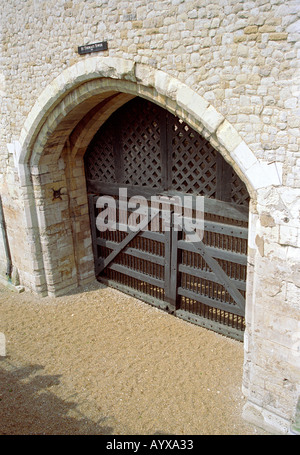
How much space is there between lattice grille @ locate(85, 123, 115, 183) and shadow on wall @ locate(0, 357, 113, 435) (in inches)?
141

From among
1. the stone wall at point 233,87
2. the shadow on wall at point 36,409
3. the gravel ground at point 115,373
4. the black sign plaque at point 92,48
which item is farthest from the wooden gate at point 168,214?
the shadow on wall at point 36,409

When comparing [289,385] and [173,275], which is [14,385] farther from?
[289,385]

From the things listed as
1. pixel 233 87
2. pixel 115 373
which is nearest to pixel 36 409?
pixel 115 373

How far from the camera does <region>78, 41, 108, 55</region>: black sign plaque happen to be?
4855 millimetres

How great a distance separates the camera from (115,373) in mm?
5406

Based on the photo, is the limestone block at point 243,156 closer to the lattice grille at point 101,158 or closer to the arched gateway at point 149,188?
the arched gateway at point 149,188

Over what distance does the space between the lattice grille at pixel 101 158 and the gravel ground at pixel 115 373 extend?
96.0 inches

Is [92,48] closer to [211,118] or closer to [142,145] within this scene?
[142,145]

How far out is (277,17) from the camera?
136 inches

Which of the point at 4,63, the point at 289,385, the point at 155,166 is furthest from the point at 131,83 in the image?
the point at 289,385

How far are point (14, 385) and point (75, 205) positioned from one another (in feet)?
11.2

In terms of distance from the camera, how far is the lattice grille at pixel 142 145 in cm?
618

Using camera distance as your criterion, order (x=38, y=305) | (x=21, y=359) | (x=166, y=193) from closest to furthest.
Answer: (x=21, y=359) < (x=166, y=193) < (x=38, y=305)

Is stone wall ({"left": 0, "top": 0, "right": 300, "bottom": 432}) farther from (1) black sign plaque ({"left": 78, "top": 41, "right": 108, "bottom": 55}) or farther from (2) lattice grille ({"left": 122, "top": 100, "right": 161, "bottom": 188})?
(2) lattice grille ({"left": 122, "top": 100, "right": 161, "bottom": 188})
